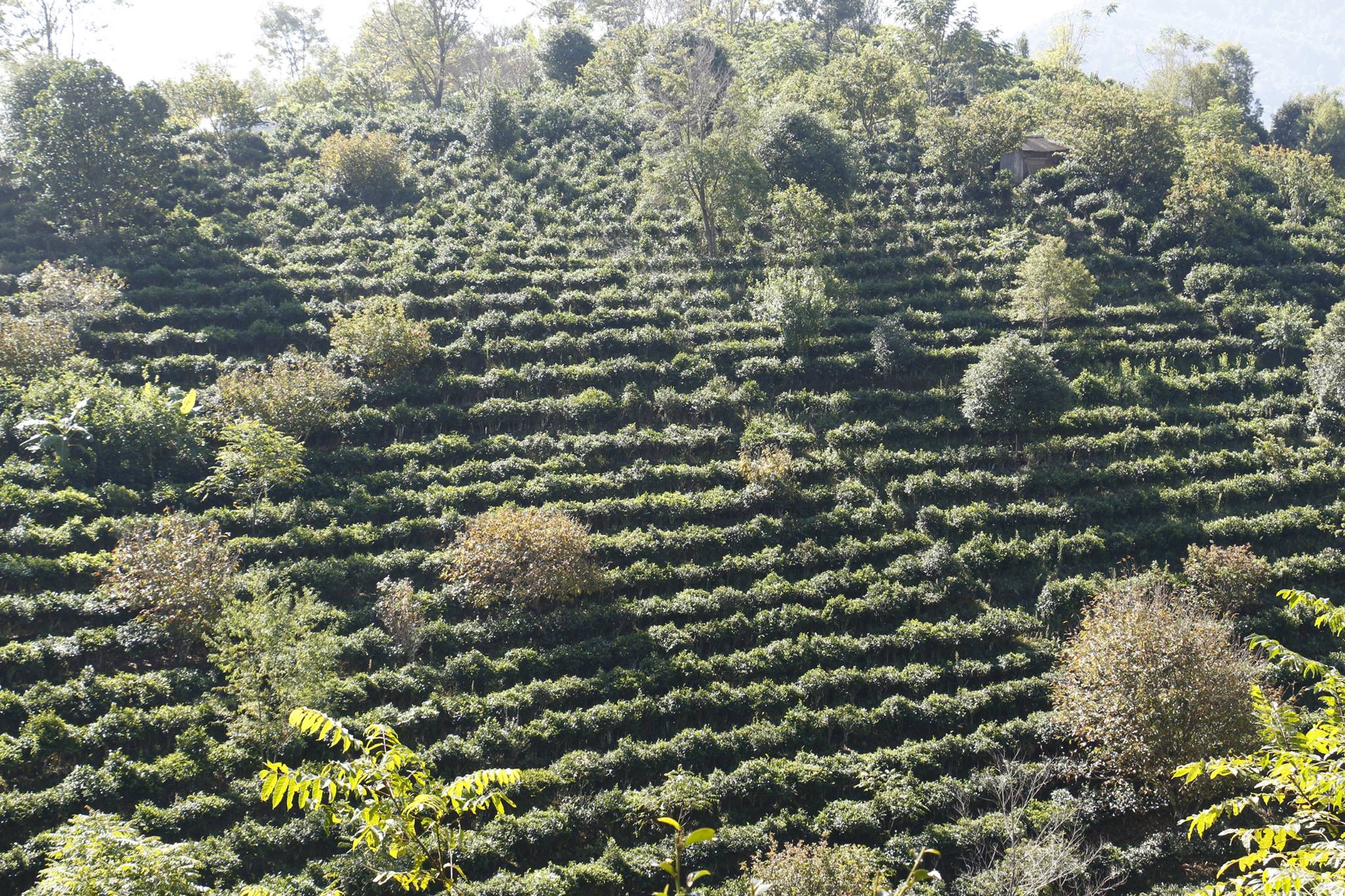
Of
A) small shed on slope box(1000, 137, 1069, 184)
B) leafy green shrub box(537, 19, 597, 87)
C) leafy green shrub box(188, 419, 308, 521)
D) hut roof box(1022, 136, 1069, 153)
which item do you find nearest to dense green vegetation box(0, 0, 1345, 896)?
leafy green shrub box(188, 419, 308, 521)

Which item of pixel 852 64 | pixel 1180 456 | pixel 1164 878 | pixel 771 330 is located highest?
pixel 852 64

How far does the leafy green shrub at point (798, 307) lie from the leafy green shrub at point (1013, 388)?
6.15 meters

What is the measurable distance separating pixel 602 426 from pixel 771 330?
839 centimetres

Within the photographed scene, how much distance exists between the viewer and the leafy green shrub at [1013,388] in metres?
26.6

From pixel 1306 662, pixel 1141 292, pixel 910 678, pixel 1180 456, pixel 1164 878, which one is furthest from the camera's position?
pixel 1141 292

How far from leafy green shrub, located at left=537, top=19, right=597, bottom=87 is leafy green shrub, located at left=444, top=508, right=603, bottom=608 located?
43019 millimetres

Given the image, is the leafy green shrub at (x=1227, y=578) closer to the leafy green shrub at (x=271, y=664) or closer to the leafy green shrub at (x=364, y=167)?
the leafy green shrub at (x=271, y=664)

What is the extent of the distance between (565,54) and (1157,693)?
53732mm

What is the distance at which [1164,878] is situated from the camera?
1698 centimetres

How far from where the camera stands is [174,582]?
19.9m

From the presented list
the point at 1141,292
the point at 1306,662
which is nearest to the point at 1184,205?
the point at 1141,292

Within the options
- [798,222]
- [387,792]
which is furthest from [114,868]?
[798,222]

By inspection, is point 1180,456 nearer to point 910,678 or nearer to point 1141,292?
point 1141,292

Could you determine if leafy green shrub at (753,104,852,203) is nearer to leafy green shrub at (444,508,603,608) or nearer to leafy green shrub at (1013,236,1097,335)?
leafy green shrub at (1013,236,1097,335)
